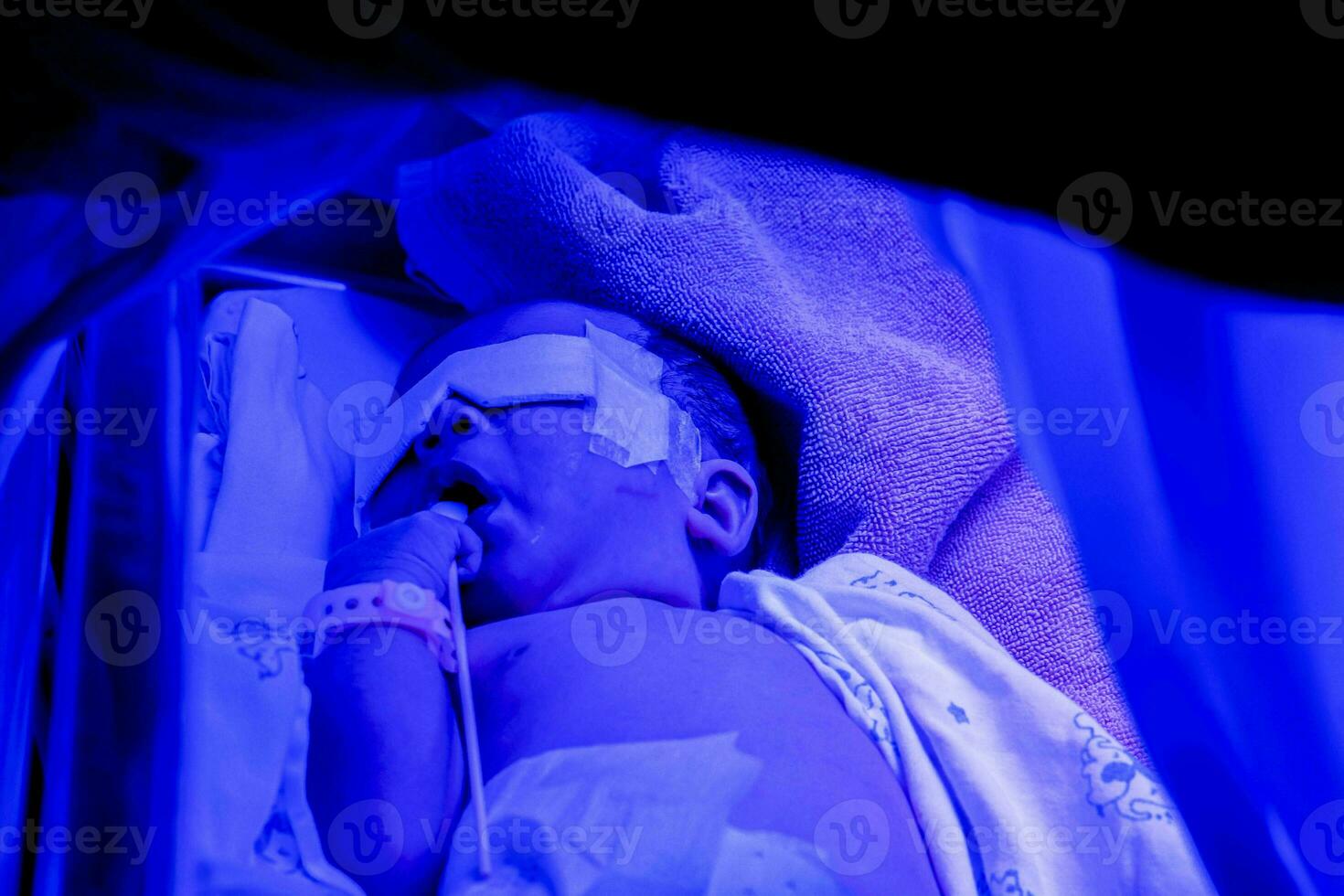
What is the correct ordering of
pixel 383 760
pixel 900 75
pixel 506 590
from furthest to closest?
pixel 506 590
pixel 383 760
pixel 900 75

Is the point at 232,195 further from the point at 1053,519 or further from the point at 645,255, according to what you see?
the point at 1053,519

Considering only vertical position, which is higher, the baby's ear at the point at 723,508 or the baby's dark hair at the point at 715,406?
the baby's dark hair at the point at 715,406

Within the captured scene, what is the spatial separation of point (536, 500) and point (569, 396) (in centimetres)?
12

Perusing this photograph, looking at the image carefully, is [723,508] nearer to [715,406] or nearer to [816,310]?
[715,406]

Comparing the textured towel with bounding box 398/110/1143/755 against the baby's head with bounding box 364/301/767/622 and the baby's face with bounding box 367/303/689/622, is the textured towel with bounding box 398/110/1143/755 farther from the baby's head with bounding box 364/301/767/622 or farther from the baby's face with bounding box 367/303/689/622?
the baby's face with bounding box 367/303/689/622

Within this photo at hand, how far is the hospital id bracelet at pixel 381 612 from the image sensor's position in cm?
88

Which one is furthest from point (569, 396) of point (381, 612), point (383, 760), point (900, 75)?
point (900, 75)

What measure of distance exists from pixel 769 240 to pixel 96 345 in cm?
93

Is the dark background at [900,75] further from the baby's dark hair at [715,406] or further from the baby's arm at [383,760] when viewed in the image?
the baby's dark hair at [715,406]

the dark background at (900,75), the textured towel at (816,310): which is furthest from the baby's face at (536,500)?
the dark background at (900,75)

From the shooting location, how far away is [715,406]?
129cm

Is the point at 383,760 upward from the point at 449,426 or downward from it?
downward

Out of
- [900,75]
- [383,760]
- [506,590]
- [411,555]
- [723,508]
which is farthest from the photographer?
[723,508]

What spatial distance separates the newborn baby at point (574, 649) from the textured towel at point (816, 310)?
0.26 feet
